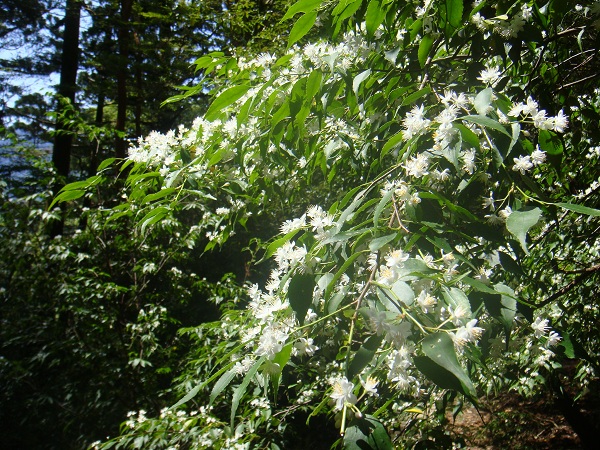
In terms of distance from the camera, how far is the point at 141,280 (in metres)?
3.93

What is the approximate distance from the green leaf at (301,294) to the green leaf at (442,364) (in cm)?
22

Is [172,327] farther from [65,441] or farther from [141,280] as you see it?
[65,441]

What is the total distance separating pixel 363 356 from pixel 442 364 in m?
0.12

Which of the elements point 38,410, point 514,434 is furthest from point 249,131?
point 514,434

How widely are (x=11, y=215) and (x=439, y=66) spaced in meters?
3.23

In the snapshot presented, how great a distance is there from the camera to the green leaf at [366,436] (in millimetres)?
A: 592

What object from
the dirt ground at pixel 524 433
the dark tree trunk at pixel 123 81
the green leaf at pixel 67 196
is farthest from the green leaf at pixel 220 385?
the dark tree trunk at pixel 123 81

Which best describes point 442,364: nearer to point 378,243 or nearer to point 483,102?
point 378,243

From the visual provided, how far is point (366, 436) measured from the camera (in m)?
0.60

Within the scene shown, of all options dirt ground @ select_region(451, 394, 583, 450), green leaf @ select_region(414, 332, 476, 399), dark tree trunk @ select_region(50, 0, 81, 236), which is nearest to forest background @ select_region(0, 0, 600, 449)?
green leaf @ select_region(414, 332, 476, 399)

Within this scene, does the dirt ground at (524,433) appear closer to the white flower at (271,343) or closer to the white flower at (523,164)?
the white flower at (523,164)

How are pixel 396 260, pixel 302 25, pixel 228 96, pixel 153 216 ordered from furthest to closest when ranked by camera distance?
pixel 153 216 < pixel 228 96 < pixel 302 25 < pixel 396 260

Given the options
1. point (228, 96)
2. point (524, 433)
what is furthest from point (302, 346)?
point (524, 433)

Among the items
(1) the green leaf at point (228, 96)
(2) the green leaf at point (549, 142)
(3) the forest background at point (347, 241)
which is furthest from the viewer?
(1) the green leaf at point (228, 96)
